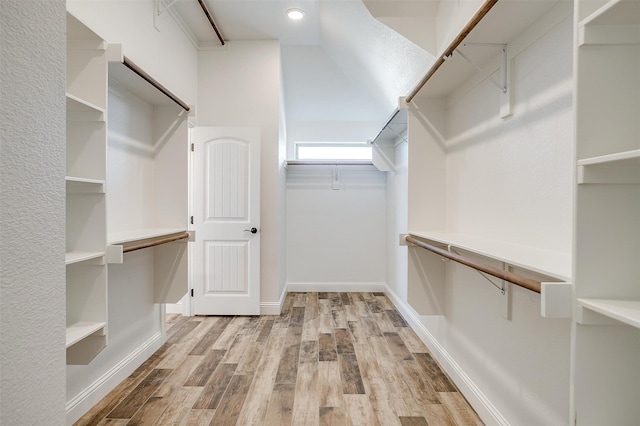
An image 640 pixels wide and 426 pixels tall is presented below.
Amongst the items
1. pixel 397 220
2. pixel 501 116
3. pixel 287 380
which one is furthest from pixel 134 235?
pixel 397 220

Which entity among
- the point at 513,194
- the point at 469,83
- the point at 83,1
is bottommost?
the point at 513,194

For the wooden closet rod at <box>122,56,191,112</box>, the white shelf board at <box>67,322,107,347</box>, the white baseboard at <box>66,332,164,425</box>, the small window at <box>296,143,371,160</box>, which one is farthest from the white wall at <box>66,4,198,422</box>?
the small window at <box>296,143,371,160</box>

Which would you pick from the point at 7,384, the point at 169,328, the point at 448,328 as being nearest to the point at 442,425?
the point at 448,328

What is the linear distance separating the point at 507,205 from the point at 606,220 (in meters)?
0.80

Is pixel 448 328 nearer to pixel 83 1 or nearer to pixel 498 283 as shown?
pixel 498 283

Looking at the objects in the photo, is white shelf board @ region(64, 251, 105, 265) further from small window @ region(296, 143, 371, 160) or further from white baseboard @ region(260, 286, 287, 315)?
small window @ region(296, 143, 371, 160)

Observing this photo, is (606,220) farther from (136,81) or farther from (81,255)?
(136,81)

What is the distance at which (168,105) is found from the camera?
251cm

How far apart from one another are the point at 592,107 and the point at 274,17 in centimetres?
306

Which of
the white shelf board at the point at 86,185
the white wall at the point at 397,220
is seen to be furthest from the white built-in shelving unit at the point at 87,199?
→ the white wall at the point at 397,220

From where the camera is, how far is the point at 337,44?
3488 mm

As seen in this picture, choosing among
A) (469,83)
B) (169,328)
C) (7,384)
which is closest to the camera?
(7,384)

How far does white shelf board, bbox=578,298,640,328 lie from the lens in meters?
0.71

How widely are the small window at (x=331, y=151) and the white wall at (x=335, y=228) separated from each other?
0.43 meters
